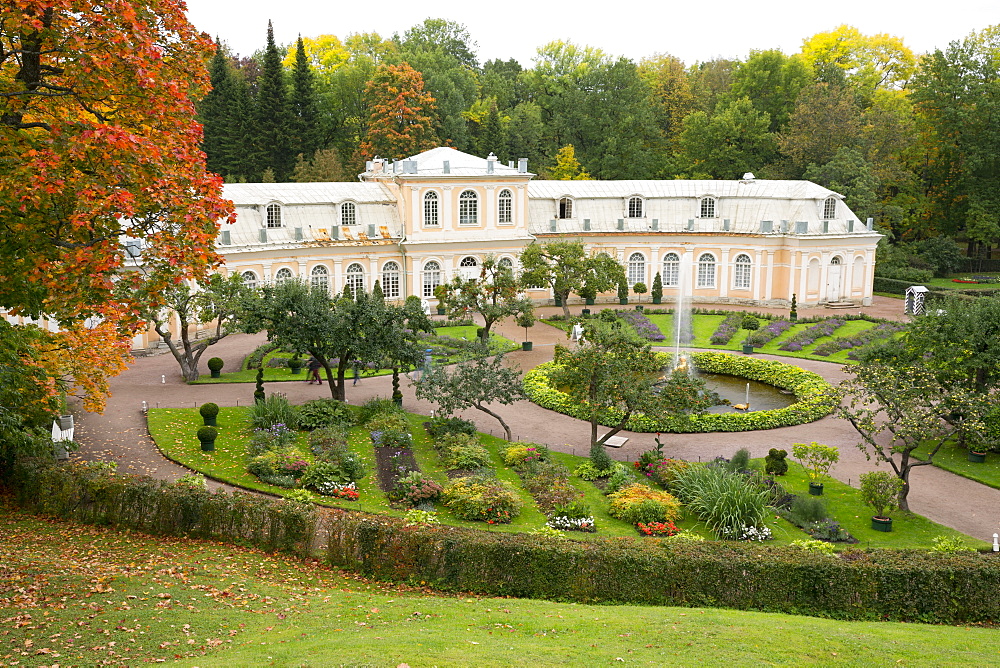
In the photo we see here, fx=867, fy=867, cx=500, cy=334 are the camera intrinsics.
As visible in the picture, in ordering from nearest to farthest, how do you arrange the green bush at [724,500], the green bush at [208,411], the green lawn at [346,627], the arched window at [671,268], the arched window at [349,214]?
the green lawn at [346,627]
the green bush at [724,500]
the green bush at [208,411]
the arched window at [349,214]
the arched window at [671,268]

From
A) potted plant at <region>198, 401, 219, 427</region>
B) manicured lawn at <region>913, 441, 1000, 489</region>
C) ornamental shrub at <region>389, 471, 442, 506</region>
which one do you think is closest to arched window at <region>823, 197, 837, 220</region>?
manicured lawn at <region>913, 441, 1000, 489</region>

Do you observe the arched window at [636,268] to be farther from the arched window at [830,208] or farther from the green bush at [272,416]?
the green bush at [272,416]

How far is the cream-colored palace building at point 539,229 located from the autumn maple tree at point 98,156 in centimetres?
2760

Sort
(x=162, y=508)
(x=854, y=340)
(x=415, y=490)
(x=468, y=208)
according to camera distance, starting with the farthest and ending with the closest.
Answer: (x=468, y=208) → (x=854, y=340) → (x=415, y=490) → (x=162, y=508)

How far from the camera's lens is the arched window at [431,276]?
45125mm

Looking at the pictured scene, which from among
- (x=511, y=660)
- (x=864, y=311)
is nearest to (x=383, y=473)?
(x=511, y=660)

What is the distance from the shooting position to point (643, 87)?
6250 cm

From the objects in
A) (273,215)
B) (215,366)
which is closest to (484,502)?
(215,366)

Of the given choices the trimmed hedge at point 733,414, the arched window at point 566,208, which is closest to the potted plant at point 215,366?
the trimmed hedge at point 733,414

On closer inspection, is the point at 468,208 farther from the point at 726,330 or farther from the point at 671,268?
the point at 726,330

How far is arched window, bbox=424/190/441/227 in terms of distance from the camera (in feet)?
146

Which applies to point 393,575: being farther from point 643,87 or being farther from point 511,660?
point 643,87

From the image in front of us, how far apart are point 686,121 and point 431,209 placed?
24.2 m

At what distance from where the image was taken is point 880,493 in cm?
1923
